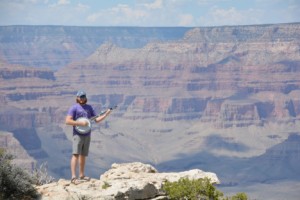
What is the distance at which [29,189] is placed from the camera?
17516mm

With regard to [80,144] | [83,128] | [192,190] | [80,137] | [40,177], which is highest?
[83,128]

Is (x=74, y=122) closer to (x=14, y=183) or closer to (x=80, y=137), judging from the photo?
(x=80, y=137)

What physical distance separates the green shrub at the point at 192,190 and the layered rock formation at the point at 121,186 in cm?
43

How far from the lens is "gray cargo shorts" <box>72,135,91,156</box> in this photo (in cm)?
1894

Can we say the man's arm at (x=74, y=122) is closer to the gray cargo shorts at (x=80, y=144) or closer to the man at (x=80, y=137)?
the man at (x=80, y=137)

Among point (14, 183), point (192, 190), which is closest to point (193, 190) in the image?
point (192, 190)

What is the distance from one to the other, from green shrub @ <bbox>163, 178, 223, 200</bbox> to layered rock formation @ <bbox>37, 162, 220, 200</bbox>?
0.43 meters

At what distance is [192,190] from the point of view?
18312mm

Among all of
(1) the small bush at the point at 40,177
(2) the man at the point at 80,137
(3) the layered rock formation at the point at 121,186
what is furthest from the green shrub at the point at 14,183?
(2) the man at the point at 80,137

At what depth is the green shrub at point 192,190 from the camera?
720 inches

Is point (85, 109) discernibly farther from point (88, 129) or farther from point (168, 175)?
point (168, 175)

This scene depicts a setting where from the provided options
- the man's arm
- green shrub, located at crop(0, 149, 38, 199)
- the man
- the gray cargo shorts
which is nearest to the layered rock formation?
green shrub, located at crop(0, 149, 38, 199)

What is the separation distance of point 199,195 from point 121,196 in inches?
71.4

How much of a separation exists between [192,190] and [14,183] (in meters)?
3.90
